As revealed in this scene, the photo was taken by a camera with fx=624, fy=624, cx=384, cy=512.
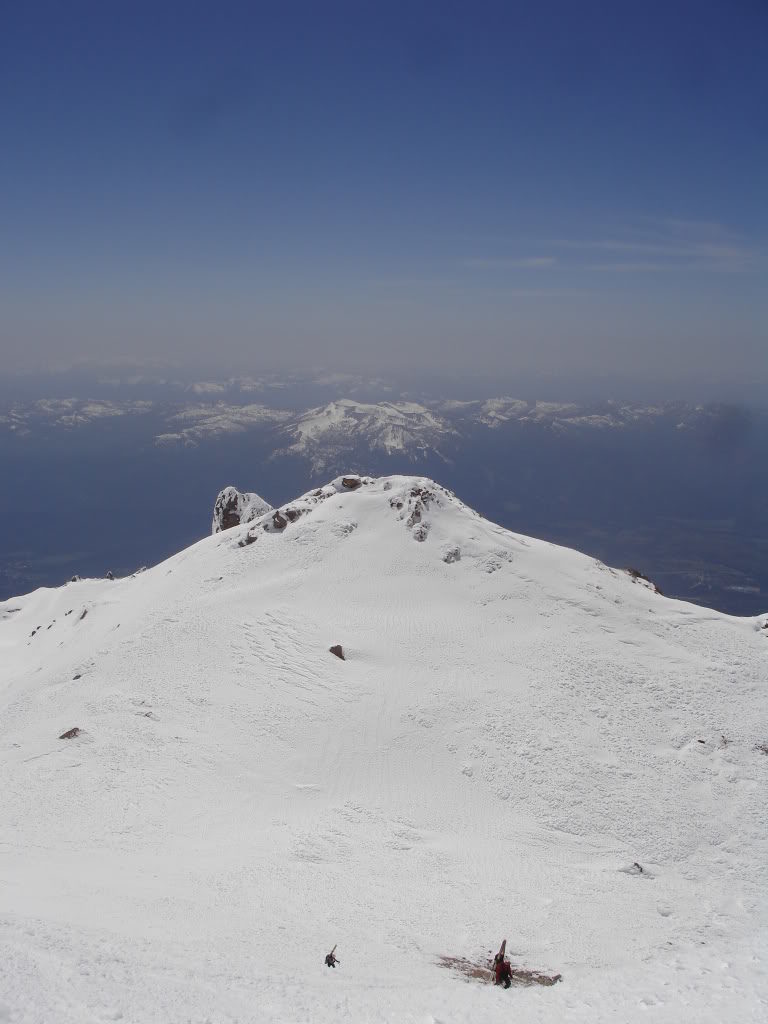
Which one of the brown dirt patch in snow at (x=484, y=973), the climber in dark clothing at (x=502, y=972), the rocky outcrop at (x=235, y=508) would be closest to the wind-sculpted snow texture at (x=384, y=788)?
the brown dirt patch in snow at (x=484, y=973)

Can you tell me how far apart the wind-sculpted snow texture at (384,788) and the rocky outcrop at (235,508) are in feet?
65.6

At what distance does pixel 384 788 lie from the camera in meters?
36.2

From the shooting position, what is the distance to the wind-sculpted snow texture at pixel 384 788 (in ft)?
56.6

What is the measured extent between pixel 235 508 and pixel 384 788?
61.1 meters

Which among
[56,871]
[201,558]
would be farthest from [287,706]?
[201,558]

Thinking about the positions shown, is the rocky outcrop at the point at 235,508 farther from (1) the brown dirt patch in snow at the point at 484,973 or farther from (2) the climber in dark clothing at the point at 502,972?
(2) the climber in dark clothing at the point at 502,972

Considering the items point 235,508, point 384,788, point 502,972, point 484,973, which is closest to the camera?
point 502,972

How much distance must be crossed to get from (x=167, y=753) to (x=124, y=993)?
2397 centimetres

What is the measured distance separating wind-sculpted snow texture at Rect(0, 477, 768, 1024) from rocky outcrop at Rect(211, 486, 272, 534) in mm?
19987

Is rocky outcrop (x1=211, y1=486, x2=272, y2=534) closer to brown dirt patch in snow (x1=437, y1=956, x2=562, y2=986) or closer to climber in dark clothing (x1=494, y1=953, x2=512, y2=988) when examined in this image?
brown dirt patch in snow (x1=437, y1=956, x2=562, y2=986)

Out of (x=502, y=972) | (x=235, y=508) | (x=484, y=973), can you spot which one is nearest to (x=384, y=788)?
(x=484, y=973)

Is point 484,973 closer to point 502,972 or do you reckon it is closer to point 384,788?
point 502,972

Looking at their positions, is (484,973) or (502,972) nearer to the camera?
(502,972)

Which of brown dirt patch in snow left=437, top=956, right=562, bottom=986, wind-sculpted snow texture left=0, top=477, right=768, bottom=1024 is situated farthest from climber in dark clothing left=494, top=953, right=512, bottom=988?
wind-sculpted snow texture left=0, top=477, right=768, bottom=1024
